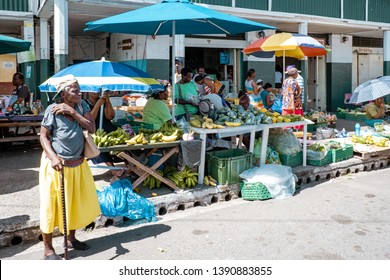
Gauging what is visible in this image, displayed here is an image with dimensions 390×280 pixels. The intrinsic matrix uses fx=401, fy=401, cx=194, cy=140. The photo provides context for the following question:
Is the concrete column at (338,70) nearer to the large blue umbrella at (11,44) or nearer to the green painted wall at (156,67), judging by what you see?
the green painted wall at (156,67)

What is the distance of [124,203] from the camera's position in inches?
198

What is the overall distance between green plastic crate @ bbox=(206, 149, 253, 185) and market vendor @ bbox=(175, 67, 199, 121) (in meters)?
1.08

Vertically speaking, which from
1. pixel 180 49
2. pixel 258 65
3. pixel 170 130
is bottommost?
pixel 170 130

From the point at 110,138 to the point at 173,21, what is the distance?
7.49ft

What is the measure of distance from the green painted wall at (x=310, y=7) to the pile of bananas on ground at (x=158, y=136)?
888 centimetres

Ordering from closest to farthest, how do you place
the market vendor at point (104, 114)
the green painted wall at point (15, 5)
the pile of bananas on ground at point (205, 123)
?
the market vendor at point (104, 114)
the pile of bananas on ground at point (205, 123)
the green painted wall at point (15, 5)

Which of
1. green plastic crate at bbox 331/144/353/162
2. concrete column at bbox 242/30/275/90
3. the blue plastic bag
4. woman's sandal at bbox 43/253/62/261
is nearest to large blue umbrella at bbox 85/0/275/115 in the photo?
the blue plastic bag

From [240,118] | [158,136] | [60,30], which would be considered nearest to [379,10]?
[240,118]

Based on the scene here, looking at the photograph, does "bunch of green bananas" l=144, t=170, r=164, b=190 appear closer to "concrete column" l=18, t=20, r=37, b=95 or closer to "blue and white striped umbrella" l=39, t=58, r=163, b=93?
"blue and white striped umbrella" l=39, t=58, r=163, b=93

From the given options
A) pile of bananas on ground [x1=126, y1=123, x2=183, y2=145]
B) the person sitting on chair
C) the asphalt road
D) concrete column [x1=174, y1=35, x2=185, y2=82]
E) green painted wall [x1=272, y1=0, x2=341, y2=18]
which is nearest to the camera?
the asphalt road

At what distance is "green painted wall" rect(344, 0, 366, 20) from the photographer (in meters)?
15.2

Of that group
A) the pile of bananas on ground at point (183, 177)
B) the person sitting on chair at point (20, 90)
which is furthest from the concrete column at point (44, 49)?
the pile of bananas on ground at point (183, 177)

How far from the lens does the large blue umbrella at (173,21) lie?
5598mm

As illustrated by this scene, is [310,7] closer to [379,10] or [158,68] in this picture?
[379,10]
